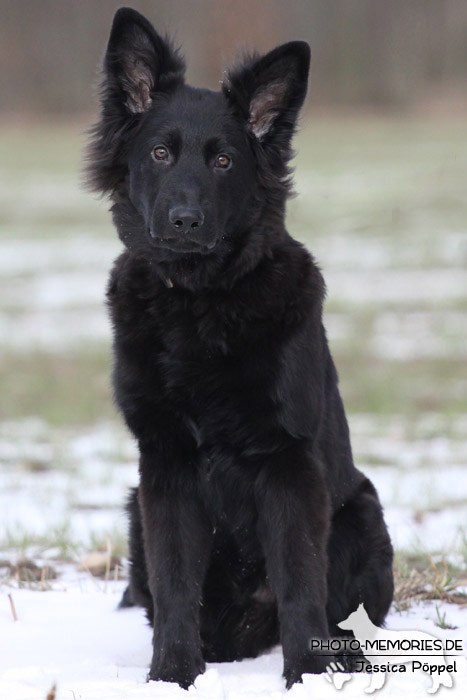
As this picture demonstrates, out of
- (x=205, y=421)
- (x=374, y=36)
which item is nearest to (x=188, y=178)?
(x=205, y=421)

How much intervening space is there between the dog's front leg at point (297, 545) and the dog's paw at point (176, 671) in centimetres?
29

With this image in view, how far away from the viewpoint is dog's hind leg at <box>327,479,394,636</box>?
134 inches

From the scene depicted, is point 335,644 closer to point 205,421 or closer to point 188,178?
point 205,421

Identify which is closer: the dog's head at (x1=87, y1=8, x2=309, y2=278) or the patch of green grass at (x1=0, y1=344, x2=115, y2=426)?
the dog's head at (x1=87, y1=8, x2=309, y2=278)

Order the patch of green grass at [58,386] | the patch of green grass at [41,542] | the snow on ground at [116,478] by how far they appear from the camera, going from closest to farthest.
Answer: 1. the patch of green grass at [41,542]
2. the snow on ground at [116,478]
3. the patch of green grass at [58,386]

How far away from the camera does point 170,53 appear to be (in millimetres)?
3566

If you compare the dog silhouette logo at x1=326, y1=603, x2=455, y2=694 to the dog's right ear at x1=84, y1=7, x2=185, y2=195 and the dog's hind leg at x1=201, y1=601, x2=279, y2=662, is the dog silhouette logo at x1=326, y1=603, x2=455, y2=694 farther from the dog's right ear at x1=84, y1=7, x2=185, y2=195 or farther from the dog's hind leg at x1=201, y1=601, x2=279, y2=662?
the dog's right ear at x1=84, y1=7, x2=185, y2=195

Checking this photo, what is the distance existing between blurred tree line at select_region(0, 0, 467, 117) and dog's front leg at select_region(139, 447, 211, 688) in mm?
22434

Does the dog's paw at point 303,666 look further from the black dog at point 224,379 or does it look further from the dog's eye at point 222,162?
the dog's eye at point 222,162

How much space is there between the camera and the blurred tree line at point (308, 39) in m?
25.8

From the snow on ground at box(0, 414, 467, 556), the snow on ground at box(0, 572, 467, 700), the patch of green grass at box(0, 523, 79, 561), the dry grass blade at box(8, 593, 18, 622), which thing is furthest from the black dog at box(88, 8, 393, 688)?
the snow on ground at box(0, 414, 467, 556)

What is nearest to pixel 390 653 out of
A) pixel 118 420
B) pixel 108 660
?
pixel 108 660

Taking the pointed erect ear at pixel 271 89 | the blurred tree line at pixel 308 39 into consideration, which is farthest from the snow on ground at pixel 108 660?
the blurred tree line at pixel 308 39

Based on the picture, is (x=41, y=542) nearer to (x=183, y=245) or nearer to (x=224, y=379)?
(x=224, y=379)
